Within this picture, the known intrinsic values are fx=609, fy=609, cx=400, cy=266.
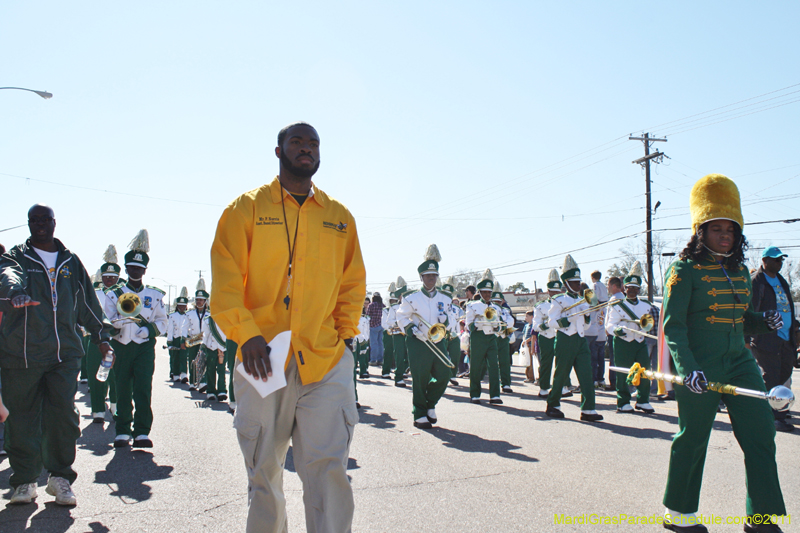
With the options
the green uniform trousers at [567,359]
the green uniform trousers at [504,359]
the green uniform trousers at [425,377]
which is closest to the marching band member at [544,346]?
the green uniform trousers at [504,359]

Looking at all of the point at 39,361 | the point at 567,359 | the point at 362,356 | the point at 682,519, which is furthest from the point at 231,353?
the point at 362,356

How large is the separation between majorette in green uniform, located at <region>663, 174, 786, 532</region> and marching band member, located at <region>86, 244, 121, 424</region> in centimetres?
646

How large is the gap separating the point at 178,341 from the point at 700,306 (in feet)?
47.0

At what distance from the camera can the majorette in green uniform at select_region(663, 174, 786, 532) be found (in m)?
3.86

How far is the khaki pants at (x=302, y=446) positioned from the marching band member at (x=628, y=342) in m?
7.66

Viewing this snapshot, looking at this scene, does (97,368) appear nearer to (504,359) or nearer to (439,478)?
(439,478)

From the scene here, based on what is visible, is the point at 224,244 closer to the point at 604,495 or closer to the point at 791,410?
the point at 604,495

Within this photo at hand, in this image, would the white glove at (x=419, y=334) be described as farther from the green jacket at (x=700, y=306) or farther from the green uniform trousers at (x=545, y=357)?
the green jacket at (x=700, y=306)

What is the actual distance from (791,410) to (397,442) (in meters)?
6.14

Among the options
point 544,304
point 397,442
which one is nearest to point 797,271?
point 544,304

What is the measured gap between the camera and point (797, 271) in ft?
222

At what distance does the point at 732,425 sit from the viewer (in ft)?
13.1

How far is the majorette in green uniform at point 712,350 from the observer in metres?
3.86

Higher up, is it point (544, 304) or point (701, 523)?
point (544, 304)
